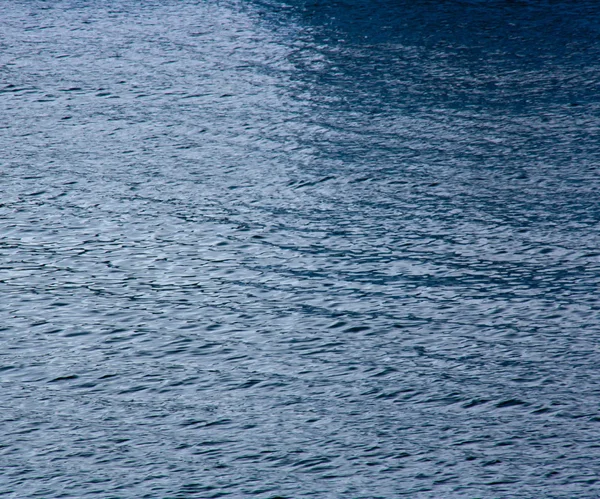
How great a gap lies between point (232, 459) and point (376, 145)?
117 inches

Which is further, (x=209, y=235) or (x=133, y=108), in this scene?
(x=133, y=108)

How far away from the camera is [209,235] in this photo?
4.57 m

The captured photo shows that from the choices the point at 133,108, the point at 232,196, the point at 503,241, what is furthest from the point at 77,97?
the point at 503,241

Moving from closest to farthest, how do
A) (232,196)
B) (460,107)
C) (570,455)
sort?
(570,455), (232,196), (460,107)

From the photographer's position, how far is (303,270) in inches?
167

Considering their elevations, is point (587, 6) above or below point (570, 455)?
above

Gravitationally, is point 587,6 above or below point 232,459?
above

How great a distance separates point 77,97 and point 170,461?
13.6 ft

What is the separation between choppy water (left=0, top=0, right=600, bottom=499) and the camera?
9.89 feet

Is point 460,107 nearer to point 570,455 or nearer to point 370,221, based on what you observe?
point 370,221

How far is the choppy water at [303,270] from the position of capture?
3.01 meters

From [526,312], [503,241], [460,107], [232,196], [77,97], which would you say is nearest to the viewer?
[526,312]

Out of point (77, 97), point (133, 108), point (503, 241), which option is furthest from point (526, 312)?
point (77, 97)

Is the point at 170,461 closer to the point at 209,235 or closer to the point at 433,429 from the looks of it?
the point at 433,429
